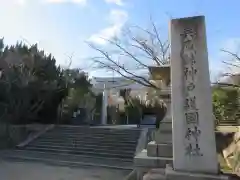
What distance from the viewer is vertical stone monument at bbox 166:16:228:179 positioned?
15.9 feet

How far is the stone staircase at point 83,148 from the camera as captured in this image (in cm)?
1248

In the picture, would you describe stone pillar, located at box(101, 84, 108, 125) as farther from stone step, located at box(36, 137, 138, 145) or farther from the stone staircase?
stone step, located at box(36, 137, 138, 145)

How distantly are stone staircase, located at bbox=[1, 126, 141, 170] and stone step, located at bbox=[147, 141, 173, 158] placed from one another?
169 inches

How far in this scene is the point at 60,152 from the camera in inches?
566

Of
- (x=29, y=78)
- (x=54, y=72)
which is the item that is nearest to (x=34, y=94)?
(x=29, y=78)

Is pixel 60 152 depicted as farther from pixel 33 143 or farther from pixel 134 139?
pixel 134 139

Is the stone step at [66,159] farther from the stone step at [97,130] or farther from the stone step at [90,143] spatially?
the stone step at [97,130]

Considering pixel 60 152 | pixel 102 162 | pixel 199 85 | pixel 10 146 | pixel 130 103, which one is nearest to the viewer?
pixel 199 85

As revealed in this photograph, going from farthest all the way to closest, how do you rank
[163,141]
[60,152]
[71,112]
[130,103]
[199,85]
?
[130,103] → [71,112] → [60,152] → [163,141] → [199,85]

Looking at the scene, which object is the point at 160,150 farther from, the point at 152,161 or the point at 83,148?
the point at 83,148

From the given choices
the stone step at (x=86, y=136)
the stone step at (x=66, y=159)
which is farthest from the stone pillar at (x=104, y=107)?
the stone step at (x=66, y=159)

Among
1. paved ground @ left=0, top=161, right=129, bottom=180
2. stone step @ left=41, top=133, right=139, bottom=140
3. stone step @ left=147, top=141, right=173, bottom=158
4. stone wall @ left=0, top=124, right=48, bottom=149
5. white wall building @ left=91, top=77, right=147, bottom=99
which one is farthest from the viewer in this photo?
white wall building @ left=91, top=77, right=147, bottom=99

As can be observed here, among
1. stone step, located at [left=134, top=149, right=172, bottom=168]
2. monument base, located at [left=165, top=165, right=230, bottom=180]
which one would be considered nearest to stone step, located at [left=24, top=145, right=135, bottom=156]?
stone step, located at [left=134, top=149, right=172, bottom=168]

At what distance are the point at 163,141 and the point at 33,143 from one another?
10978 millimetres
